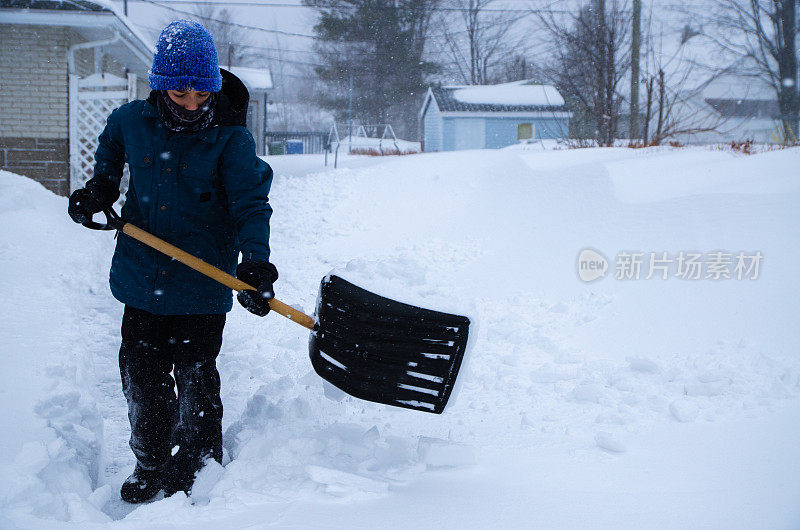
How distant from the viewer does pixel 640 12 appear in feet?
46.9

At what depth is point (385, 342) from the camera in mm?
2117

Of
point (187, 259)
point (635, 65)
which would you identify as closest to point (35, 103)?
point (187, 259)

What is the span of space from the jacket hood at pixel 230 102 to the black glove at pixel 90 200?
0.33 metres

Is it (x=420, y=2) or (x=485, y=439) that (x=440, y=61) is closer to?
(x=420, y=2)

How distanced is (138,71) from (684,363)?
13.3m

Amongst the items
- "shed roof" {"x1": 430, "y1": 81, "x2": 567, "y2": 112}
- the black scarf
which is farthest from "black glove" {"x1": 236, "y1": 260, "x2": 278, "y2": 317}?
"shed roof" {"x1": 430, "y1": 81, "x2": 567, "y2": 112}

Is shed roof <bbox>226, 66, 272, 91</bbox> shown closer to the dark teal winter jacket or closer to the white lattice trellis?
the white lattice trellis

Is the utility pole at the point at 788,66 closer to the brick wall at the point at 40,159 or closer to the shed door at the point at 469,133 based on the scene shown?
the shed door at the point at 469,133

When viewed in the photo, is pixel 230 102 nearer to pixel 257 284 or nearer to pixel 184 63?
pixel 184 63

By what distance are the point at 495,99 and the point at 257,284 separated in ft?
80.2

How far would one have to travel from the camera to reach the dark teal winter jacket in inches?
81.6

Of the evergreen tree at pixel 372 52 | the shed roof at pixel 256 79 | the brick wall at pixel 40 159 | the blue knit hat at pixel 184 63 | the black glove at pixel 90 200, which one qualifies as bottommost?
the black glove at pixel 90 200

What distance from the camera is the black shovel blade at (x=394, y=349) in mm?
2082

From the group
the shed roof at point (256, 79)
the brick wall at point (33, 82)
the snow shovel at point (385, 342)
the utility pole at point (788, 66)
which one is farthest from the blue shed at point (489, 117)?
the snow shovel at point (385, 342)
